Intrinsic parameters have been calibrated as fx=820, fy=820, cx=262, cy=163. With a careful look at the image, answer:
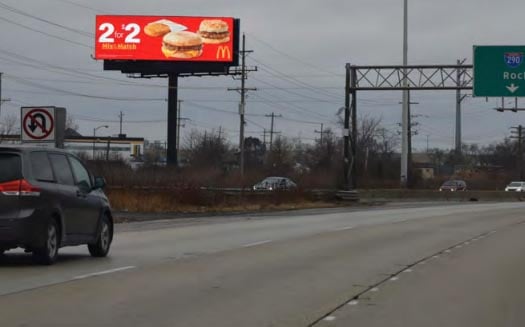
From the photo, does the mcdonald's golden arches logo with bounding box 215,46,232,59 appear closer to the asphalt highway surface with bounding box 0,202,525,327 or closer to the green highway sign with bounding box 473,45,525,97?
the green highway sign with bounding box 473,45,525,97

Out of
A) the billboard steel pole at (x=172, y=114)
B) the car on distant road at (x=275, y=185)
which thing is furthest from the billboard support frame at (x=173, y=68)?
the car on distant road at (x=275, y=185)

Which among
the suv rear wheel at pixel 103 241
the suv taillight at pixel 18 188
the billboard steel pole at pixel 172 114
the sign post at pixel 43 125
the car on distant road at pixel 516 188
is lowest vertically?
the suv rear wheel at pixel 103 241

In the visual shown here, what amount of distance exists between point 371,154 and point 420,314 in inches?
3903

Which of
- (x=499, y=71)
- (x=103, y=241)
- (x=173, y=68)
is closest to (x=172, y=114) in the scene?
(x=173, y=68)

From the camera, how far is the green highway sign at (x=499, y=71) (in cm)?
4481

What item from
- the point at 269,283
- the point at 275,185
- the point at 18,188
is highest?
the point at 18,188

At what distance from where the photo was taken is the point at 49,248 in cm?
1312

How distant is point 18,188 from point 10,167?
0.41m

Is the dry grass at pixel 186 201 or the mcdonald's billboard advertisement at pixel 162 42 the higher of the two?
the mcdonald's billboard advertisement at pixel 162 42

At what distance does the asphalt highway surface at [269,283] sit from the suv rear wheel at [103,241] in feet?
0.80

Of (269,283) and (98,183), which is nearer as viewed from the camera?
(269,283)

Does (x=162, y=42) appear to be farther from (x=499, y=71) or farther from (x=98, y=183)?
(x=98, y=183)

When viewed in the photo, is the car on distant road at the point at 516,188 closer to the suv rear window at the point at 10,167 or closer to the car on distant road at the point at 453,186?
the car on distant road at the point at 453,186

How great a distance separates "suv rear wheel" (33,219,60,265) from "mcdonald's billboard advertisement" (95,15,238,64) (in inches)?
2292
